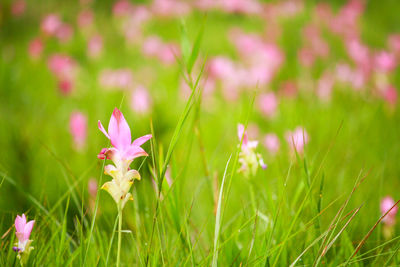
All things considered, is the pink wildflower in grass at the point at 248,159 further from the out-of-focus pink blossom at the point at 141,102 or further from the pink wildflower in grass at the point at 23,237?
the out-of-focus pink blossom at the point at 141,102

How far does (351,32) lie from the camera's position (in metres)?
3.09

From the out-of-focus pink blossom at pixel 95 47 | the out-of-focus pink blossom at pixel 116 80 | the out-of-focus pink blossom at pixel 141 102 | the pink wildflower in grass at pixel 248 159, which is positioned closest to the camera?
the pink wildflower in grass at pixel 248 159

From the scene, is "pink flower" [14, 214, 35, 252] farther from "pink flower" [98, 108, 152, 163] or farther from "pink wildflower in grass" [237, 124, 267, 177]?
"pink wildflower in grass" [237, 124, 267, 177]

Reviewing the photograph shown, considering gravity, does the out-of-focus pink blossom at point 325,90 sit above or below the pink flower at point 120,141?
below

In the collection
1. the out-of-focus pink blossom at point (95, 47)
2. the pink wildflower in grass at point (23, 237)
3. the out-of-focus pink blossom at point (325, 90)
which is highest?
the pink wildflower in grass at point (23, 237)

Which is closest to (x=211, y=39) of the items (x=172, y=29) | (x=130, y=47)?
(x=172, y=29)

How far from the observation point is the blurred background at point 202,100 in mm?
938

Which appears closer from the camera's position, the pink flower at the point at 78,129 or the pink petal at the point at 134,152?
the pink petal at the point at 134,152

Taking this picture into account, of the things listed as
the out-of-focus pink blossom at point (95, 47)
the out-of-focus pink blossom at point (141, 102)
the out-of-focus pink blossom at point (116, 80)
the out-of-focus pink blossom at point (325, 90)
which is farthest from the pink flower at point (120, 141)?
the out-of-focus pink blossom at point (95, 47)

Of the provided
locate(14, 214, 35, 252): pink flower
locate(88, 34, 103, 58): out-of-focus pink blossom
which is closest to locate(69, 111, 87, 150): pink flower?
locate(14, 214, 35, 252): pink flower

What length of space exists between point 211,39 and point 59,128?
76.3 inches

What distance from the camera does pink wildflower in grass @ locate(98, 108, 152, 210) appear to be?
46 centimetres

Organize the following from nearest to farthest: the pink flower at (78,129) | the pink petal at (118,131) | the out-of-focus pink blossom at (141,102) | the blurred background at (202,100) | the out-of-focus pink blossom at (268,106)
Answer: the pink petal at (118,131) < the blurred background at (202,100) < the pink flower at (78,129) < the out-of-focus pink blossom at (141,102) < the out-of-focus pink blossom at (268,106)

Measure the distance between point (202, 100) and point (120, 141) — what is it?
6.03ft
